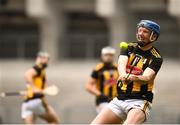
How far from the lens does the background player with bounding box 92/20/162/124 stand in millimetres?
11125

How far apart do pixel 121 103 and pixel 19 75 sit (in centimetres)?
2918

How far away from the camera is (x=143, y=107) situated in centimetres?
1119

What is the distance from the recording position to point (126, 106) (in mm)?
11211

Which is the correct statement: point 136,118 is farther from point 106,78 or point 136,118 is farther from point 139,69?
point 106,78

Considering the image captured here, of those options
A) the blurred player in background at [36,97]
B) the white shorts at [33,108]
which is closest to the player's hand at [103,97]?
the blurred player in background at [36,97]

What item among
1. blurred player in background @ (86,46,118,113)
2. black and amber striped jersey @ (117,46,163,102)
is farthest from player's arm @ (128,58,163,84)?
blurred player in background @ (86,46,118,113)

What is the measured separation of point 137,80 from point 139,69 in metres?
0.28

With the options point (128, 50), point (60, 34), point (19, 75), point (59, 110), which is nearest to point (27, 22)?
point (60, 34)

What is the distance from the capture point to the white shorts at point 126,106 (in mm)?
11188

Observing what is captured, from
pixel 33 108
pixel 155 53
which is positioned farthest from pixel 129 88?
pixel 33 108

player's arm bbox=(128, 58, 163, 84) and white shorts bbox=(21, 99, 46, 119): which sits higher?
player's arm bbox=(128, 58, 163, 84)

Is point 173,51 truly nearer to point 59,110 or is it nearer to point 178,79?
point 178,79

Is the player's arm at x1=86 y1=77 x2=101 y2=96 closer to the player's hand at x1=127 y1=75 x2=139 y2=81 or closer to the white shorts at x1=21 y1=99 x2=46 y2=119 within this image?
the white shorts at x1=21 y1=99 x2=46 y2=119

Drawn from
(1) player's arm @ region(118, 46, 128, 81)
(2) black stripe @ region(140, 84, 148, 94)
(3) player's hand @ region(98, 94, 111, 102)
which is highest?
(1) player's arm @ region(118, 46, 128, 81)
